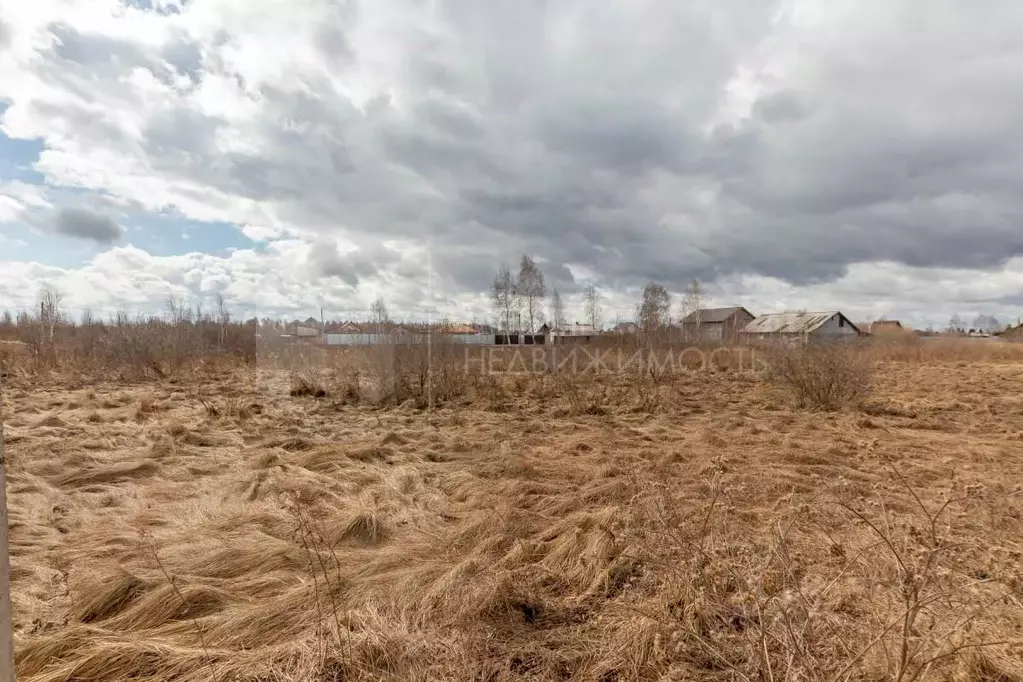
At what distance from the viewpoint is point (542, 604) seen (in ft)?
10.7

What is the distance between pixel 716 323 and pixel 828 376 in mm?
32486

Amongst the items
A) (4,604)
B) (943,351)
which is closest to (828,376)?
(4,604)

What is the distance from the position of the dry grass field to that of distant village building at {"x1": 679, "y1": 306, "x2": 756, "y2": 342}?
1391 cm

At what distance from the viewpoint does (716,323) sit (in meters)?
41.7

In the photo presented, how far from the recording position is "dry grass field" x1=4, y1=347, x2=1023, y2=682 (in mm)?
2510

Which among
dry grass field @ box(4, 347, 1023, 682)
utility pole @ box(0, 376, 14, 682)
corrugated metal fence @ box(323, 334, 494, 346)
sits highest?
corrugated metal fence @ box(323, 334, 494, 346)

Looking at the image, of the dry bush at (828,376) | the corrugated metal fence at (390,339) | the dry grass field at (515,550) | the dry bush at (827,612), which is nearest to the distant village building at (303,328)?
the corrugated metal fence at (390,339)

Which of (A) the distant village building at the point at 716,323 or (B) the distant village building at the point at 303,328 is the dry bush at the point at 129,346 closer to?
(B) the distant village building at the point at 303,328

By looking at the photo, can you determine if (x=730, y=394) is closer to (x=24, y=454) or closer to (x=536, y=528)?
(x=536, y=528)

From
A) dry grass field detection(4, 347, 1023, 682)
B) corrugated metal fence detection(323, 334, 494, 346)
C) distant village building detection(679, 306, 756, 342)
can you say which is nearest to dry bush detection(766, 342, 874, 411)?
dry grass field detection(4, 347, 1023, 682)

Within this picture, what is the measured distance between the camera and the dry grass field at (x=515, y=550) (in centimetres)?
251

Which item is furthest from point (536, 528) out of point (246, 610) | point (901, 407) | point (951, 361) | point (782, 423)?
point (951, 361)

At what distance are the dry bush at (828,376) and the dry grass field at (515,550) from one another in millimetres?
1070

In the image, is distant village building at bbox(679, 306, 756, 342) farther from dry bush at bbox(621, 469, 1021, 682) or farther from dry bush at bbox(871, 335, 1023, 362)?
dry bush at bbox(621, 469, 1021, 682)
